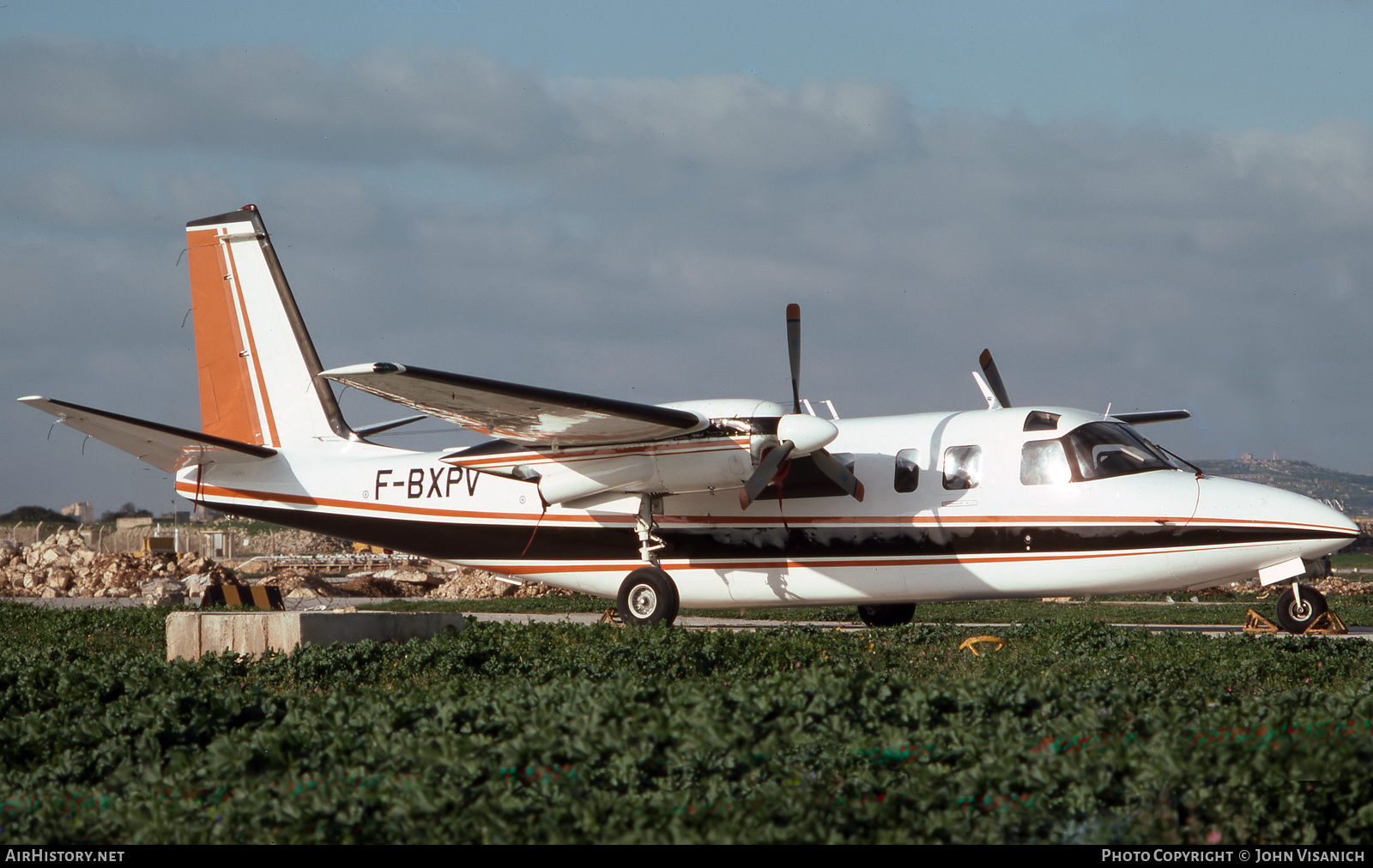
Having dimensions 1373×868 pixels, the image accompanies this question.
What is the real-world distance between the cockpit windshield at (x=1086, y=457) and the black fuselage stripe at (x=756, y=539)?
0.73 meters

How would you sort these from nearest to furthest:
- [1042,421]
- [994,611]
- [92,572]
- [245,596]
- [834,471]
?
[1042,421] < [834,471] < [245,596] < [994,611] < [92,572]

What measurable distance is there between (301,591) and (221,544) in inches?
1774

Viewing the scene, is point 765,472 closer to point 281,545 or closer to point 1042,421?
point 1042,421

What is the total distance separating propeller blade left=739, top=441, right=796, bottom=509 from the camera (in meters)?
15.0

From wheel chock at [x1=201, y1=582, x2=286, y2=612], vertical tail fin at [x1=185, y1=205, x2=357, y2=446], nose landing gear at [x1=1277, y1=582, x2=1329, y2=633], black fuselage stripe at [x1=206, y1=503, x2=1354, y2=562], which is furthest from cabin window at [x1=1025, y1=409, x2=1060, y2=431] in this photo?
wheel chock at [x1=201, y1=582, x2=286, y2=612]

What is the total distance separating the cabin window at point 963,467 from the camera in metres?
15.4

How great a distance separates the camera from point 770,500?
16.5m

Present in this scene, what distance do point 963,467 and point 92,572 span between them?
26875 mm

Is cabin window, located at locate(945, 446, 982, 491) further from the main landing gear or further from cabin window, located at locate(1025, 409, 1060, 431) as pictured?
the main landing gear

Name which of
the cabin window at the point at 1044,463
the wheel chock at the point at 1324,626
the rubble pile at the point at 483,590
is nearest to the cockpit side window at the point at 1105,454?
the cabin window at the point at 1044,463

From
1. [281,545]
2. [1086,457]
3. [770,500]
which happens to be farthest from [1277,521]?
[281,545]

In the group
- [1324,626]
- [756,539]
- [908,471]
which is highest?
[908,471]

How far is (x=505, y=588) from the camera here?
32.7 meters
